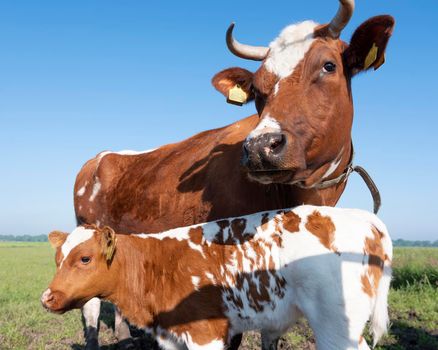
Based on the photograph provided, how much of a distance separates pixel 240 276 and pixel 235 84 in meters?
2.26

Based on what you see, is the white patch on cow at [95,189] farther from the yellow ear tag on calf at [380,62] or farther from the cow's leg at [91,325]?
the yellow ear tag on calf at [380,62]

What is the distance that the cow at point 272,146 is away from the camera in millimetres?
3859

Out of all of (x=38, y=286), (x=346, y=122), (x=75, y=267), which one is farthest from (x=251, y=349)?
(x=38, y=286)

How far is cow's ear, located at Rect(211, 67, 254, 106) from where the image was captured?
5.32 meters

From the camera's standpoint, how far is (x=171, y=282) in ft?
16.0

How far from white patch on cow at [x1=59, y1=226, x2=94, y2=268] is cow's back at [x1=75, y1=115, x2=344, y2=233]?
1.13m

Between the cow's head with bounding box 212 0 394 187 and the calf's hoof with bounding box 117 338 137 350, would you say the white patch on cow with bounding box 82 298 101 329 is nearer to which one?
the calf's hoof with bounding box 117 338 137 350

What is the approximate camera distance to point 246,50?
4867 mm

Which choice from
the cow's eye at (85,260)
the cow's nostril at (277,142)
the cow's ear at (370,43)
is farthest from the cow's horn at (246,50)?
the cow's eye at (85,260)

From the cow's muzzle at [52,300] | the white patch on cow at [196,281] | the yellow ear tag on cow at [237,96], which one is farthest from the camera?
the yellow ear tag on cow at [237,96]

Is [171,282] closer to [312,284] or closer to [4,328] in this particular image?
[312,284]

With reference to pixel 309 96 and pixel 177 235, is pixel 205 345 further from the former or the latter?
pixel 309 96

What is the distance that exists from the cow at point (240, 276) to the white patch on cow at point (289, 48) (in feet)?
4.35

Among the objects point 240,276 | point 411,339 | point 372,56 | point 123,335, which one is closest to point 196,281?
point 240,276
